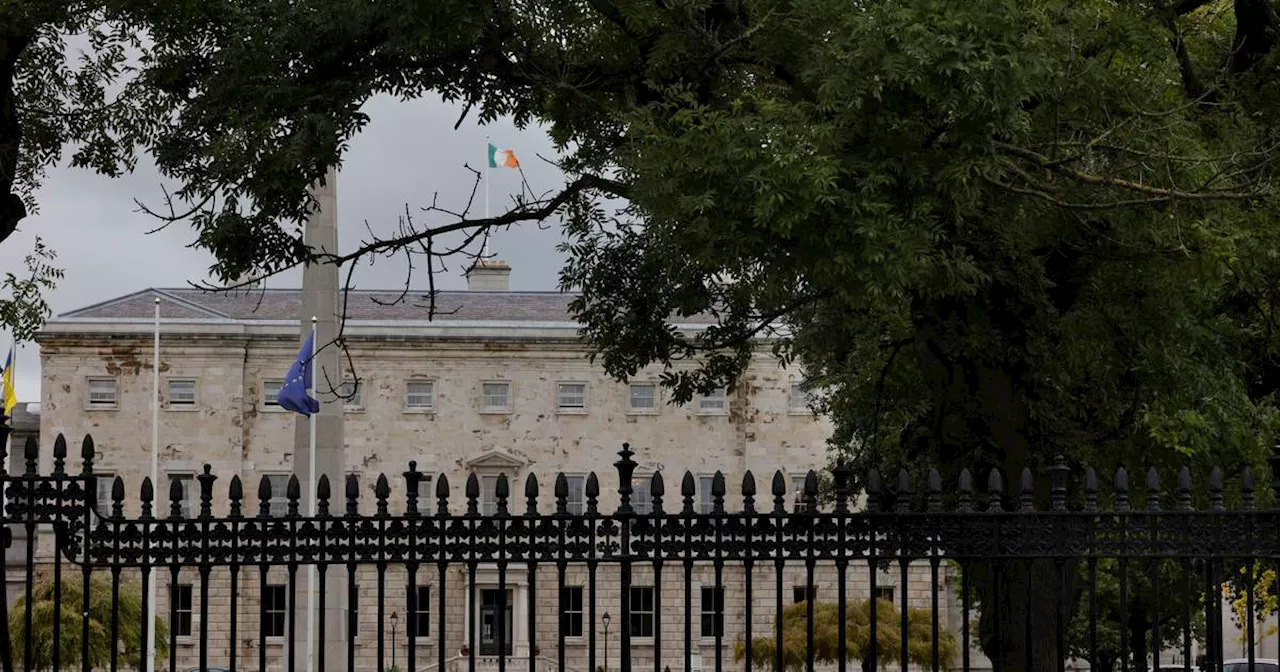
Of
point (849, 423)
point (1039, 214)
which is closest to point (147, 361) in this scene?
point (849, 423)

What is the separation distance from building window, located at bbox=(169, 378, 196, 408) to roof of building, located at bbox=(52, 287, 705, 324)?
1917 mm

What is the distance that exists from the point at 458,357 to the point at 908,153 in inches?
1886

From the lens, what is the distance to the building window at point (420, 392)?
57.4 meters

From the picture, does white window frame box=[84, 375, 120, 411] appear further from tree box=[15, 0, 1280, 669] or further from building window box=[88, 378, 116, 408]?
tree box=[15, 0, 1280, 669]

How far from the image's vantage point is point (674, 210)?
10195mm

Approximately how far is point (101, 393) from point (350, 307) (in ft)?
25.7

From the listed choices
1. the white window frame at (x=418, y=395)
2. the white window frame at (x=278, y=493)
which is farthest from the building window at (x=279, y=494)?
the white window frame at (x=418, y=395)

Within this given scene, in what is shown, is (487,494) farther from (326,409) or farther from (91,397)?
(326,409)

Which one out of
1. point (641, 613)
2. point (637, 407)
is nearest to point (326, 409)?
point (641, 613)

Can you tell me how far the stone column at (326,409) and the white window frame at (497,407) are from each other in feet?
61.1

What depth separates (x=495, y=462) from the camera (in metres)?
57.1

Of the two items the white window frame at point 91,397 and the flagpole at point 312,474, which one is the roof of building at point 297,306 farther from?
the flagpole at point 312,474

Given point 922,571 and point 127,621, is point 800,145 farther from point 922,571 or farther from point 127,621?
point 922,571

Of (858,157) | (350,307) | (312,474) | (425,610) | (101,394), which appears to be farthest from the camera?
(350,307)
